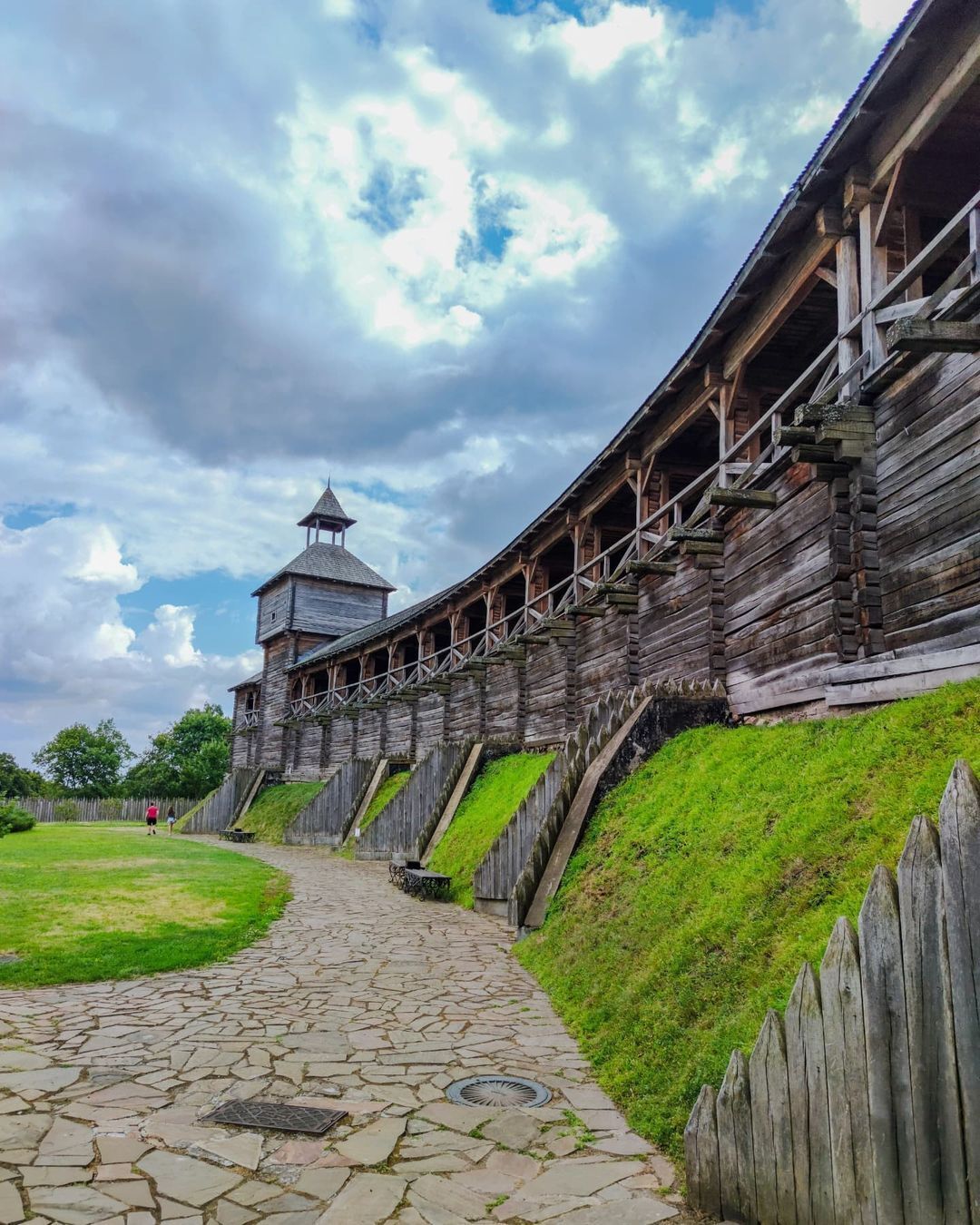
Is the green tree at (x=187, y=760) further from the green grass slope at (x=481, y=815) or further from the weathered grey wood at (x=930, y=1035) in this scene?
the weathered grey wood at (x=930, y=1035)

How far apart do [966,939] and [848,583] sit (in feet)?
21.6

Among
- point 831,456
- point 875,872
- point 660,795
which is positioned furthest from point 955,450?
point 875,872

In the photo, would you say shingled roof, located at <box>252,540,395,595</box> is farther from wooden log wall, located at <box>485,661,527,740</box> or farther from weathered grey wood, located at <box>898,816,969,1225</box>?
weathered grey wood, located at <box>898,816,969,1225</box>

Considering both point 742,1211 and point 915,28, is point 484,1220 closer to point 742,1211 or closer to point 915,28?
point 742,1211

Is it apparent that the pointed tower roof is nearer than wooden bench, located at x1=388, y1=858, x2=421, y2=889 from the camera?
No

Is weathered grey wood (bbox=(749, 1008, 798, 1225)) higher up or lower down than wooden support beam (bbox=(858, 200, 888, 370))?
lower down

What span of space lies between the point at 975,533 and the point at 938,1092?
18.1 ft

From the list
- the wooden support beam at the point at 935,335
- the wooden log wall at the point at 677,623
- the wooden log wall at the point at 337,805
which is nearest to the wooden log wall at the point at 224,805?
the wooden log wall at the point at 337,805

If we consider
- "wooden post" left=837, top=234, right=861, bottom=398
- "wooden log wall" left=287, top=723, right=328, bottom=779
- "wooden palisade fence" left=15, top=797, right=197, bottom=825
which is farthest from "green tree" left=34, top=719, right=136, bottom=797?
"wooden post" left=837, top=234, right=861, bottom=398

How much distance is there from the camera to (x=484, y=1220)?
11.7ft

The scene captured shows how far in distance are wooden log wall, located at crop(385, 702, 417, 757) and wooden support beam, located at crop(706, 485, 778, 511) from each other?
62.8 feet

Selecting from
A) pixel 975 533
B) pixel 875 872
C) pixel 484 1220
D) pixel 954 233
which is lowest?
pixel 484 1220

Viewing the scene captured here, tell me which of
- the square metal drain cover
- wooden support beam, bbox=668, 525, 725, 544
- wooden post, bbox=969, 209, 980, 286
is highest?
wooden post, bbox=969, 209, 980, 286

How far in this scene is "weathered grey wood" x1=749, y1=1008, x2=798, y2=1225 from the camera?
3.31 metres
